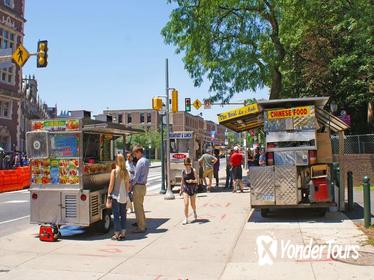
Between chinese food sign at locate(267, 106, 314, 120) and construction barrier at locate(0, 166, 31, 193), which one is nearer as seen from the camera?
chinese food sign at locate(267, 106, 314, 120)

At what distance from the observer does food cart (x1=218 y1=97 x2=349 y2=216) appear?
446 inches

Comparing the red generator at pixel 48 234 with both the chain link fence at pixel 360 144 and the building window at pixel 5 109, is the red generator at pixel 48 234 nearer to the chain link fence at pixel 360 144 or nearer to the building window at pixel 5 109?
the chain link fence at pixel 360 144

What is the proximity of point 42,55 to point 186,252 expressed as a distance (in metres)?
13.9

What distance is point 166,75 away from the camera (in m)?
18.6

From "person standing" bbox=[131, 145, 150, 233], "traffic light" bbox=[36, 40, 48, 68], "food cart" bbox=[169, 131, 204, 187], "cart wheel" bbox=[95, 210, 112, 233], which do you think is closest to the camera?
"cart wheel" bbox=[95, 210, 112, 233]

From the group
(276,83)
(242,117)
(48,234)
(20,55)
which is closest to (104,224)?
(48,234)

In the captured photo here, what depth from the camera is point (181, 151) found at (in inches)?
856

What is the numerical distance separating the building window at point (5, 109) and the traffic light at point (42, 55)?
24796 millimetres

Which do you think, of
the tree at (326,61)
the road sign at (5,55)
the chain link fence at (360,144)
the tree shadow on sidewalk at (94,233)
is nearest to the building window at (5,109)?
the road sign at (5,55)

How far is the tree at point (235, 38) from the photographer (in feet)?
70.9

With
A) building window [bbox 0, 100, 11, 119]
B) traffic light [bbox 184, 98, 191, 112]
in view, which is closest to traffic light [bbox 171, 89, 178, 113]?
traffic light [bbox 184, 98, 191, 112]

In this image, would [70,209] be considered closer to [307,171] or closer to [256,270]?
[256,270]

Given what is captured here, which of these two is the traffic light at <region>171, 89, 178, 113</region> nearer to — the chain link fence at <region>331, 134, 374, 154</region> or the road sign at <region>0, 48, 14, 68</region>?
the road sign at <region>0, 48, 14, 68</region>

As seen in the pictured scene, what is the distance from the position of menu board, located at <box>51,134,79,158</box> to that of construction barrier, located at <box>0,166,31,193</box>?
14902mm
